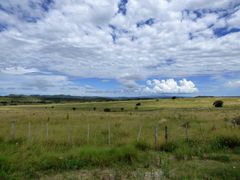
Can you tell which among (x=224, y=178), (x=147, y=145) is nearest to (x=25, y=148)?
(x=147, y=145)

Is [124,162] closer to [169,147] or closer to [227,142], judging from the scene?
[169,147]

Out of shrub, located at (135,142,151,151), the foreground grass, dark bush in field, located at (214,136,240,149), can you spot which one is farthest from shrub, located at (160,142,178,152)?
dark bush in field, located at (214,136,240,149)

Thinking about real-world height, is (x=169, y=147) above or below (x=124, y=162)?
above

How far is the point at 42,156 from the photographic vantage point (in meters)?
9.90

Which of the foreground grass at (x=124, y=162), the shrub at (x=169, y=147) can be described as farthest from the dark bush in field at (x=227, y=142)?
the shrub at (x=169, y=147)

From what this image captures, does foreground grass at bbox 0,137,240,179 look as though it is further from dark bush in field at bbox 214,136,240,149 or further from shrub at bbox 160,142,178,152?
dark bush in field at bbox 214,136,240,149

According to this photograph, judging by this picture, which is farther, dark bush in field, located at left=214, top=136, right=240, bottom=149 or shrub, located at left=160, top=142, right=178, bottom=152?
dark bush in field, located at left=214, top=136, right=240, bottom=149

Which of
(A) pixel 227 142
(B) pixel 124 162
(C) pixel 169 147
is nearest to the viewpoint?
(B) pixel 124 162

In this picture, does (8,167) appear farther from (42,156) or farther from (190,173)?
(190,173)

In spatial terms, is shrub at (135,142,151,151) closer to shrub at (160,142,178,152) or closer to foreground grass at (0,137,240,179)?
foreground grass at (0,137,240,179)

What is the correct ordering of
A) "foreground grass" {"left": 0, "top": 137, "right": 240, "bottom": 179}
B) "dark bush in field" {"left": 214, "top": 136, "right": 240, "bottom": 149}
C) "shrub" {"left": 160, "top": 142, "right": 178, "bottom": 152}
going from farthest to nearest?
"dark bush in field" {"left": 214, "top": 136, "right": 240, "bottom": 149}, "shrub" {"left": 160, "top": 142, "right": 178, "bottom": 152}, "foreground grass" {"left": 0, "top": 137, "right": 240, "bottom": 179}

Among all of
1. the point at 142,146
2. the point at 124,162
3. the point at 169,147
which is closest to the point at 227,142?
the point at 169,147

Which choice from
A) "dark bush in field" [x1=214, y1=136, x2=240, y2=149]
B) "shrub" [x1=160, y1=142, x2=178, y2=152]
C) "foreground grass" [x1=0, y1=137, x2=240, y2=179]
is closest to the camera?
"foreground grass" [x1=0, y1=137, x2=240, y2=179]

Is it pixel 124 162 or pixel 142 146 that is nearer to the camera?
pixel 124 162
